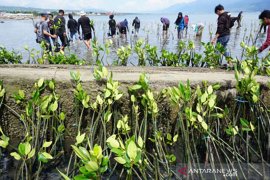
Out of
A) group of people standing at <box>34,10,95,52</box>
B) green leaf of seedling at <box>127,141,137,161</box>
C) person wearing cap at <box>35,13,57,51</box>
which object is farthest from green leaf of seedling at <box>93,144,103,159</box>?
person wearing cap at <box>35,13,57,51</box>

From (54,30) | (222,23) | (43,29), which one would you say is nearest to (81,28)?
(54,30)

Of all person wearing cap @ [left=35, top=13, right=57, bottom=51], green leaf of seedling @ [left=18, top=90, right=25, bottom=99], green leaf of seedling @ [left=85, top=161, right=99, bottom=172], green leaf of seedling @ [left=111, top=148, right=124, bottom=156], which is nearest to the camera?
green leaf of seedling @ [left=85, top=161, right=99, bottom=172]

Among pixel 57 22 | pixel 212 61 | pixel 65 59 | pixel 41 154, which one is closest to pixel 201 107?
pixel 41 154

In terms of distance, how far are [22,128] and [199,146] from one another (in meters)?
2.00

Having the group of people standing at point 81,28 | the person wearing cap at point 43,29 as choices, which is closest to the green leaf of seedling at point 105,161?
the group of people standing at point 81,28

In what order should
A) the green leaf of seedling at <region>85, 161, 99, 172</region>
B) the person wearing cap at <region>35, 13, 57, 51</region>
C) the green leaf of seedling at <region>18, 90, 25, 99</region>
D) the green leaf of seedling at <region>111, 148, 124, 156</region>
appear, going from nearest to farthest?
1. the green leaf of seedling at <region>85, 161, 99, 172</region>
2. the green leaf of seedling at <region>111, 148, 124, 156</region>
3. the green leaf of seedling at <region>18, 90, 25, 99</region>
4. the person wearing cap at <region>35, 13, 57, 51</region>

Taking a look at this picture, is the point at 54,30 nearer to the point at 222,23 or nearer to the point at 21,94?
the point at 222,23

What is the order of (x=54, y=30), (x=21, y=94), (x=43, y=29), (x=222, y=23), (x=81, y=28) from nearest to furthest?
1. (x=21, y=94)
2. (x=222, y=23)
3. (x=43, y=29)
4. (x=54, y=30)
5. (x=81, y=28)

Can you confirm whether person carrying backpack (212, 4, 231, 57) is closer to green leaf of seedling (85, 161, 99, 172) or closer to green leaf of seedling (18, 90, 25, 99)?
green leaf of seedling (18, 90, 25, 99)

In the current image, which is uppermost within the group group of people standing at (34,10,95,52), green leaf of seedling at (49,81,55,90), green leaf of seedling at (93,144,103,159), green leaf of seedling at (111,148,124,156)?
group of people standing at (34,10,95,52)

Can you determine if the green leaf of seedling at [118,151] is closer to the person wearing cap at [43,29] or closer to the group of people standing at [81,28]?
the group of people standing at [81,28]

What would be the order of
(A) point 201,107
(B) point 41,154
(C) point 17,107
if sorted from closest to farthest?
(B) point 41,154 → (A) point 201,107 → (C) point 17,107

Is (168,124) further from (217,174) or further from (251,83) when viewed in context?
(251,83)

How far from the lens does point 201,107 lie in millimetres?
2438
